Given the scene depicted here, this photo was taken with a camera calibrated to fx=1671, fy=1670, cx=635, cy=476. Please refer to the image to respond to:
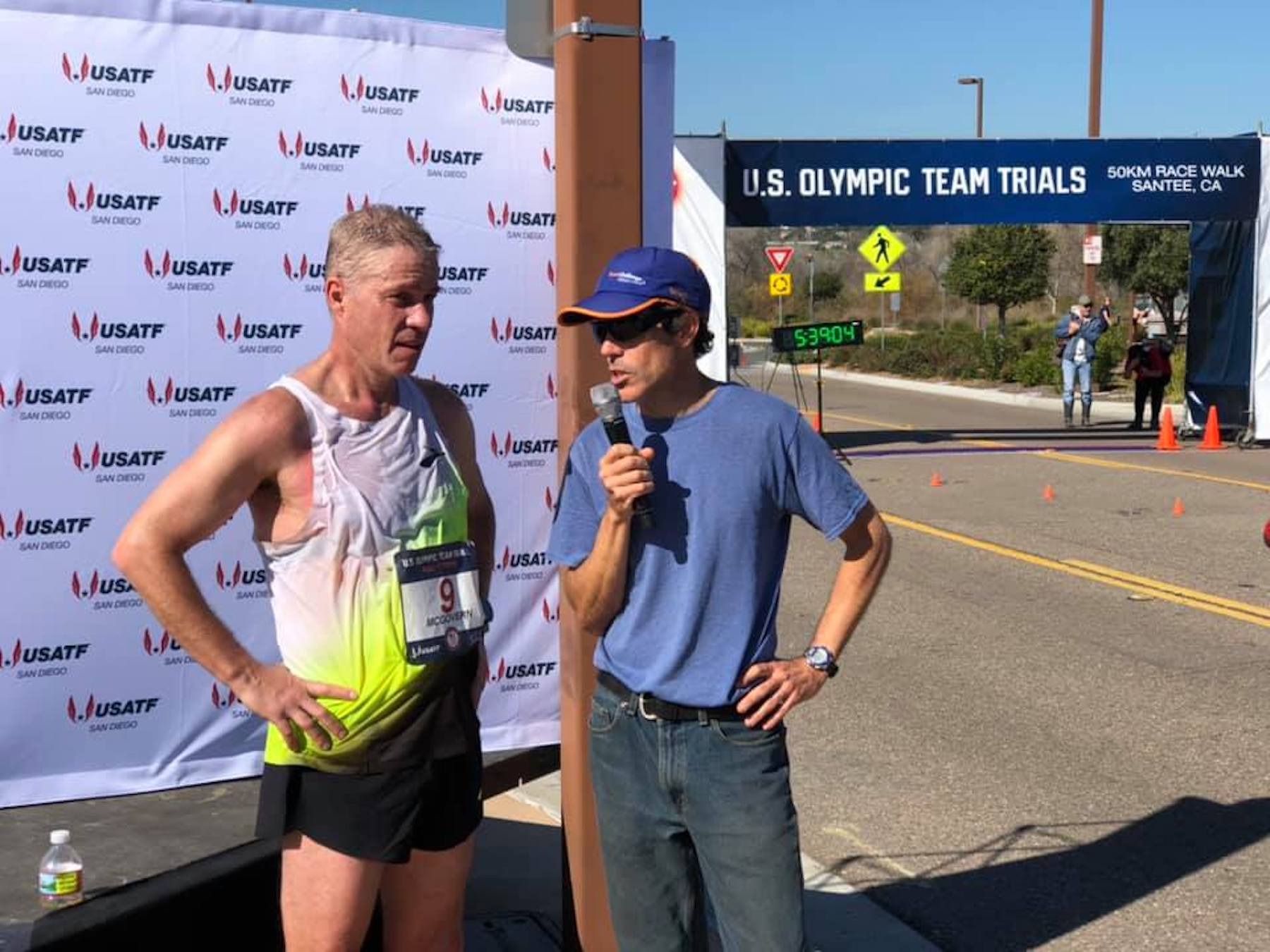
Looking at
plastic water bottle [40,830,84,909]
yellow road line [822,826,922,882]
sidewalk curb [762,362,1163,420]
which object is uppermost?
plastic water bottle [40,830,84,909]

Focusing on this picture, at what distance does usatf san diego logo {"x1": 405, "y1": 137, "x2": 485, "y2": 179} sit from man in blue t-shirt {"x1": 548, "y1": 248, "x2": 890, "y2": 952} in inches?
46.0

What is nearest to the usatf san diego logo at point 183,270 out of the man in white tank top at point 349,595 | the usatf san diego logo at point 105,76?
the usatf san diego logo at point 105,76

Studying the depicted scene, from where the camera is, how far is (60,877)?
369 centimetres

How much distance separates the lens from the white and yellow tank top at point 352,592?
125 inches

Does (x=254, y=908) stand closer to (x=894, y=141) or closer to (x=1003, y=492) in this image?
(x=1003, y=492)

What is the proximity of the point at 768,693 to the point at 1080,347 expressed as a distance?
22.9m

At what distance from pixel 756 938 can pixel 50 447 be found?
205cm

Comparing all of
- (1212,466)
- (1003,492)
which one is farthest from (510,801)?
(1212,466)

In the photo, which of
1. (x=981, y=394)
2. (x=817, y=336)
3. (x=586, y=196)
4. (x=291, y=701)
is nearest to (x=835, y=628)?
(x=291, y=701)

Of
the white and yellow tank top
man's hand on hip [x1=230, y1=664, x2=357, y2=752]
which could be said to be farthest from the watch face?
man's hand on hip [x1=230, y1=664, x2=357, y2=752]

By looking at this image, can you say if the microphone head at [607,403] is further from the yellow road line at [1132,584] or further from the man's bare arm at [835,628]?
the yellow road line at [1132,584]

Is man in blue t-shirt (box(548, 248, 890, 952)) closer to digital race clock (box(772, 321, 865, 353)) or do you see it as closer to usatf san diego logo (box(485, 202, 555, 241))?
usatf san diego logo (box(485, 202, 555, 241))

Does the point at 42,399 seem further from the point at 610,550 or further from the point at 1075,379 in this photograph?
the point at 1075,379

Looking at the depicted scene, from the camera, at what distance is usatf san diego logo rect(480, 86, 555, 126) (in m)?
4.49
